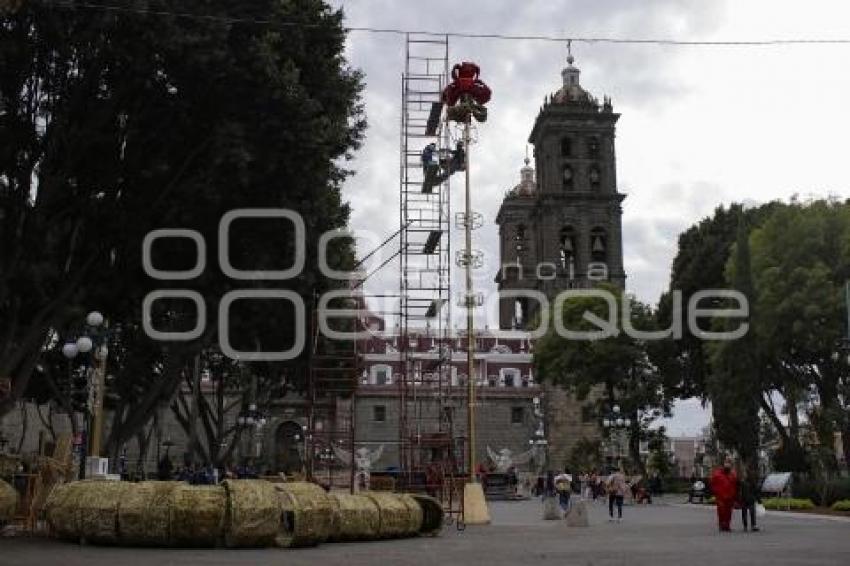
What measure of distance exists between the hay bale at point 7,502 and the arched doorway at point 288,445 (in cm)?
4654

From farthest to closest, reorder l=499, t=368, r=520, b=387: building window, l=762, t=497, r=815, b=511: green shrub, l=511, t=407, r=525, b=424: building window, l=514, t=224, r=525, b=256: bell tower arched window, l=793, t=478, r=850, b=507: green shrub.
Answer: l=514, t=224, r=525, b=256: bell tower arched window < l=499, t=368, r=520, b=387: building window < l=511, t=407, r=525, b=424: building window < l=762, t=497, r=815, b=511: green shrub < l=793, t=478, r=850, b=507: green shrub

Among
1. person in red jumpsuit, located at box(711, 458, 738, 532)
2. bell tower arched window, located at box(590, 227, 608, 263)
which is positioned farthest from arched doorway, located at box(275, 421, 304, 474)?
person in red jumpsuit, located at box(711, 458, 738, 532)

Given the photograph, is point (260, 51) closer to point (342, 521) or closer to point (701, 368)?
point (342, 521)

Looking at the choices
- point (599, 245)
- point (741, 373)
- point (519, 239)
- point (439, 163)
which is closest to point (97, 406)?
point (439, 163)

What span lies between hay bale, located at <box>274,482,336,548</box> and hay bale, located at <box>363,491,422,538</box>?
1479 millimetres

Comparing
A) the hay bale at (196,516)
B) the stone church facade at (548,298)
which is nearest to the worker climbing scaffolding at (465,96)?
the hay bale at (196,516)

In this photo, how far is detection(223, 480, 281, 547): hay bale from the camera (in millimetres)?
A: 14523

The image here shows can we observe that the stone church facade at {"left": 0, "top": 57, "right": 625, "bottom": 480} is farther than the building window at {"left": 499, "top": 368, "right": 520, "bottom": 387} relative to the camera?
No

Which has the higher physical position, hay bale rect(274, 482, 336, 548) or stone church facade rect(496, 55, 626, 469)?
stone church facade rect(496, 55, 626, 469)

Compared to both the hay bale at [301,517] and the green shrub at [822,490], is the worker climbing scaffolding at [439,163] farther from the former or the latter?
the green shrub at [822,490]

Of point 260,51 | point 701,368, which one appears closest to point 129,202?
point 260,51

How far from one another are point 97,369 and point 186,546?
8016 mm

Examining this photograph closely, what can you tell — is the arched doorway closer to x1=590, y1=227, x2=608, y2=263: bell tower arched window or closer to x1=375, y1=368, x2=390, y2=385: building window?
x1=375, y1=368, x2=390, y2=385: building window

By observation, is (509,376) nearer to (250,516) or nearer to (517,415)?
(517,415)
